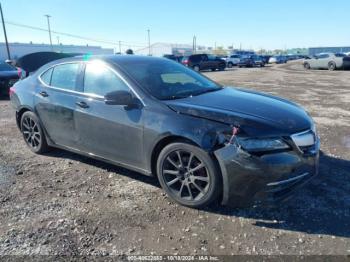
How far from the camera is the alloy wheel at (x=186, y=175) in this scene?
3.36 metres

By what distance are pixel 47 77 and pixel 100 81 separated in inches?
52.4

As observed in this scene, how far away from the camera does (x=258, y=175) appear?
3023 millimetres

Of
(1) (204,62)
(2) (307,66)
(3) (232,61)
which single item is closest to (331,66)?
(2) (307,66)

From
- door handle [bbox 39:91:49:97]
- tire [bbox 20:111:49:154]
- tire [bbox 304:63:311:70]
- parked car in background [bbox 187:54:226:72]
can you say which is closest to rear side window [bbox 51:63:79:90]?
door handle [bbox 39:91:49:97]

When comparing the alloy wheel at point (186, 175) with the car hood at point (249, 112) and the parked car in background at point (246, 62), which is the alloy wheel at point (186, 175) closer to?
the car hood at point (249, 112)

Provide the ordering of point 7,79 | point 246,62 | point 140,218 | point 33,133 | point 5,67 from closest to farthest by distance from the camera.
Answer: point 140,218, point 33,133, point 7,79, point 5,67, point 246,62

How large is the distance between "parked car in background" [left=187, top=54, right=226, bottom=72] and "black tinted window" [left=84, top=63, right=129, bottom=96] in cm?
2760

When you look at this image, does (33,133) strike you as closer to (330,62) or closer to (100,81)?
(100,81)

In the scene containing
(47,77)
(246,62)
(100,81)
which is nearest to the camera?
(100,81)

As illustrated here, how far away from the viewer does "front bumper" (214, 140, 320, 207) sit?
3.02 metres

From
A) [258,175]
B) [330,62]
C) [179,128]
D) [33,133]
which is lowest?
[330,62]

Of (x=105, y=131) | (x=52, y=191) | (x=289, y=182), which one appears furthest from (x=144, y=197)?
(x=289, y=182)

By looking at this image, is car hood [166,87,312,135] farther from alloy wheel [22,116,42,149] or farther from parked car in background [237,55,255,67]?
parked car in background [237,55,255,67]

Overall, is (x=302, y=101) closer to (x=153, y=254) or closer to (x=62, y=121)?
(x=62, y=121)
